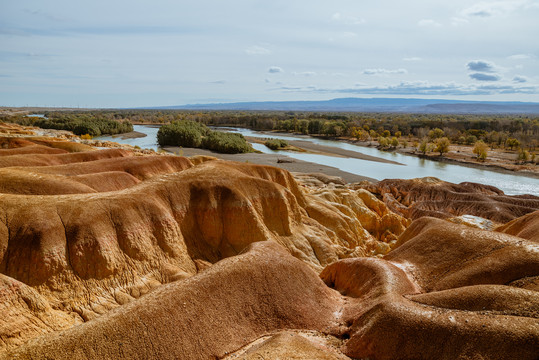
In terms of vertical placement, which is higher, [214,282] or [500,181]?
[214,282]

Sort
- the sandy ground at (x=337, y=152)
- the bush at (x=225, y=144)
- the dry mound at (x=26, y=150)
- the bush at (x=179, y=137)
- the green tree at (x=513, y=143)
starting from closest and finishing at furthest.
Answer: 1. the dry mound at (x=26, y=150)
2. the bush at (x=225, y=144)
3. the bush at (x=179, y=137)
4. the sandy ground at (x=337, y=152)
5. the green tree at (x=513, y=143)

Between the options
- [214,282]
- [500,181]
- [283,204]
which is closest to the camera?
[214,282]

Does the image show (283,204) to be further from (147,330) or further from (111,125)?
(111,125)

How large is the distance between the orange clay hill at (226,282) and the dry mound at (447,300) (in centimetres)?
5

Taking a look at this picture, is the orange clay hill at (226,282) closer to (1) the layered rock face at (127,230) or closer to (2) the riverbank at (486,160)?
(1) the layered rock face at (127,230)

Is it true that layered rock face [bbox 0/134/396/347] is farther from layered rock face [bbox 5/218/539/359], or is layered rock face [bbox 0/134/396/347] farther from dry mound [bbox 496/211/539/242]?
dry mound [bbox 496/211/539/242]

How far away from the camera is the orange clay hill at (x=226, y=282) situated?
39.2ft

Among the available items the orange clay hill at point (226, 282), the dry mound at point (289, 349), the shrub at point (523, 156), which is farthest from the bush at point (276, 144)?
the dry mound at point (289, 349)

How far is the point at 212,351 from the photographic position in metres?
13.0

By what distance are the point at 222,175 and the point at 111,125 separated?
105m

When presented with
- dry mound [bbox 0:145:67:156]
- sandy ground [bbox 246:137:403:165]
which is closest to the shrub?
sandy ground [bbox 246:137:403:165]

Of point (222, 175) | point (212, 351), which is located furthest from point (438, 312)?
point (222, 175)

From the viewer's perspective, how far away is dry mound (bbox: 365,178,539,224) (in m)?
41.0

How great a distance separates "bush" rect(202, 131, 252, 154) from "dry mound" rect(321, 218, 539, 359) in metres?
66.1
